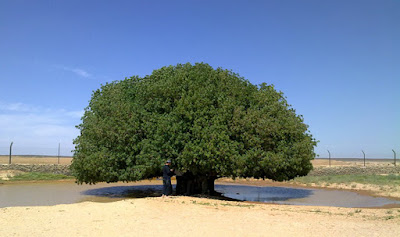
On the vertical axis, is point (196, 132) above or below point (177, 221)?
above

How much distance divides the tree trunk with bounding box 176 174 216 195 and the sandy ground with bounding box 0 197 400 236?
7.54m

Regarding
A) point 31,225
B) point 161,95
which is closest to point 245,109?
point 161,95

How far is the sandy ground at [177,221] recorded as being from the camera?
11.4 meters

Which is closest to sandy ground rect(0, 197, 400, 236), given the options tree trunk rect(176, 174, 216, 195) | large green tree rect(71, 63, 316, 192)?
large green tree rect(71, 63, 316, 192)

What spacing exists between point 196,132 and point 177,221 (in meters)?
8.07

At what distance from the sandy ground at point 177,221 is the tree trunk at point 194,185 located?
754 centimetres

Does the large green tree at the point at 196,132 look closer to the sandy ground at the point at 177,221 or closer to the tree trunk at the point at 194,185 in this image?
the tree trunk at the point at 194,185

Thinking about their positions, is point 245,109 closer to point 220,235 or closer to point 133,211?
point 133,211

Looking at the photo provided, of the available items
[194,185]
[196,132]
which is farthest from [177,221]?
[194,185]

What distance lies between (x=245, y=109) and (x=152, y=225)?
1267 centimetres

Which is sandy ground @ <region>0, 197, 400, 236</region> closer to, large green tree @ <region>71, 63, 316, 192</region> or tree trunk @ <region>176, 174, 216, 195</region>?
large green tree @ <region>71, 63, 316, 192</region>

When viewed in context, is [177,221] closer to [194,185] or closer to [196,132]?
[196,132]

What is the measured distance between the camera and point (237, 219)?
44.3 feet

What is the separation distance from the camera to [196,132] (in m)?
20.3
